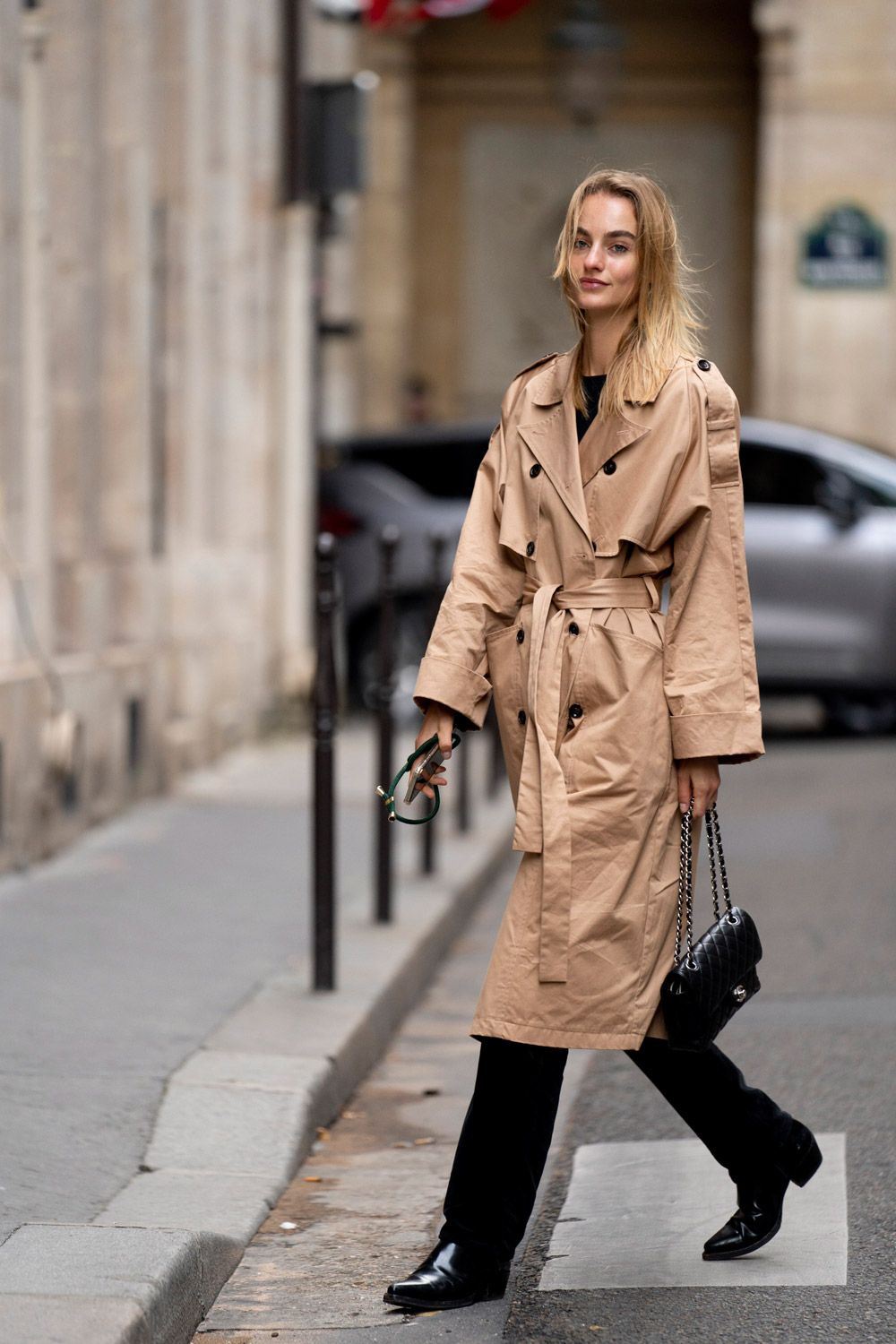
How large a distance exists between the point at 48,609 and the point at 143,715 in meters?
1.35

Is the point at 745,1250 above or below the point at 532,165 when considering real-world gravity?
below

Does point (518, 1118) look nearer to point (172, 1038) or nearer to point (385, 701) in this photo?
point (172, 1038)

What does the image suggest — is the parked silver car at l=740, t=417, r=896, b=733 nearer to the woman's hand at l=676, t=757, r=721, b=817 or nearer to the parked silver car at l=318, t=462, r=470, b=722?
the parked silver car at l=318, t=462, r=470, b=722

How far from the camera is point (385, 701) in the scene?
22.5 ft

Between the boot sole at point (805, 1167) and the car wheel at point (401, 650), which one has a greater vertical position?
the boot sole at point (805, 1167)

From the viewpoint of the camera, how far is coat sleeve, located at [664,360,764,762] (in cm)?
355

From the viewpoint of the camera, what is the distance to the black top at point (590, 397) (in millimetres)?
3689

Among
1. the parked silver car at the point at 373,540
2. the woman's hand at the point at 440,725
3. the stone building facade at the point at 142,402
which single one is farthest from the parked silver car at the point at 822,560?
the woman's hand at the point at 440,725

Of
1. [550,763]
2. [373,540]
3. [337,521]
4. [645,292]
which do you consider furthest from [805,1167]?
[337,521]

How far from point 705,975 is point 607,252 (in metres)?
1.19

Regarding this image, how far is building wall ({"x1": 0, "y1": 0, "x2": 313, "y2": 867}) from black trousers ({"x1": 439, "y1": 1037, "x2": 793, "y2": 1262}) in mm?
3787

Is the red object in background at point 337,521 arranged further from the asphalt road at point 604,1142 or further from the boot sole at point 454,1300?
the boot sole at point 454,1300

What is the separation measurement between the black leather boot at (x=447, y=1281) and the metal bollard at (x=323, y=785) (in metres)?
1.87

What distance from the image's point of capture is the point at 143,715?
30.0 feet
